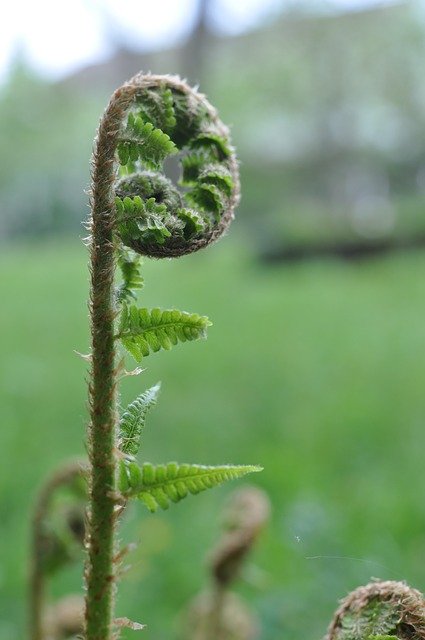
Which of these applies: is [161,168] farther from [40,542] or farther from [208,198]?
[40,542]

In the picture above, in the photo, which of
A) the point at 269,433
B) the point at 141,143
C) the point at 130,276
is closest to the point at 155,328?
the point at 130,276

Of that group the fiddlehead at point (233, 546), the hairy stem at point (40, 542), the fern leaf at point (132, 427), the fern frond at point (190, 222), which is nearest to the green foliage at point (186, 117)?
the fern frond at point (190, 222)

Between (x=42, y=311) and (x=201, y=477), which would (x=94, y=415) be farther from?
(x=42, y=311)

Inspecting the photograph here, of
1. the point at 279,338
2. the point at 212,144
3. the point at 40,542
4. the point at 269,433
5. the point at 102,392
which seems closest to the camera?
the point at 102,392

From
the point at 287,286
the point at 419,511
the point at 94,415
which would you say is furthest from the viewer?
the point at 287,286

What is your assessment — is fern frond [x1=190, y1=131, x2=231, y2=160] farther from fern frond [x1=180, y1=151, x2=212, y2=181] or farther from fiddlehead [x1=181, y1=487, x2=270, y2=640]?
fiddlehead [x1=181, y1=487, x2=270, y2=640]

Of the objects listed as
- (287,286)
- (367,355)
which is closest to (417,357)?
(367,355)

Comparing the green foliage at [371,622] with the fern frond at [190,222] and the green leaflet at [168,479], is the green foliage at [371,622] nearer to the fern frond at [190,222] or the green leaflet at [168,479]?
the green leaflet at [168,479]
